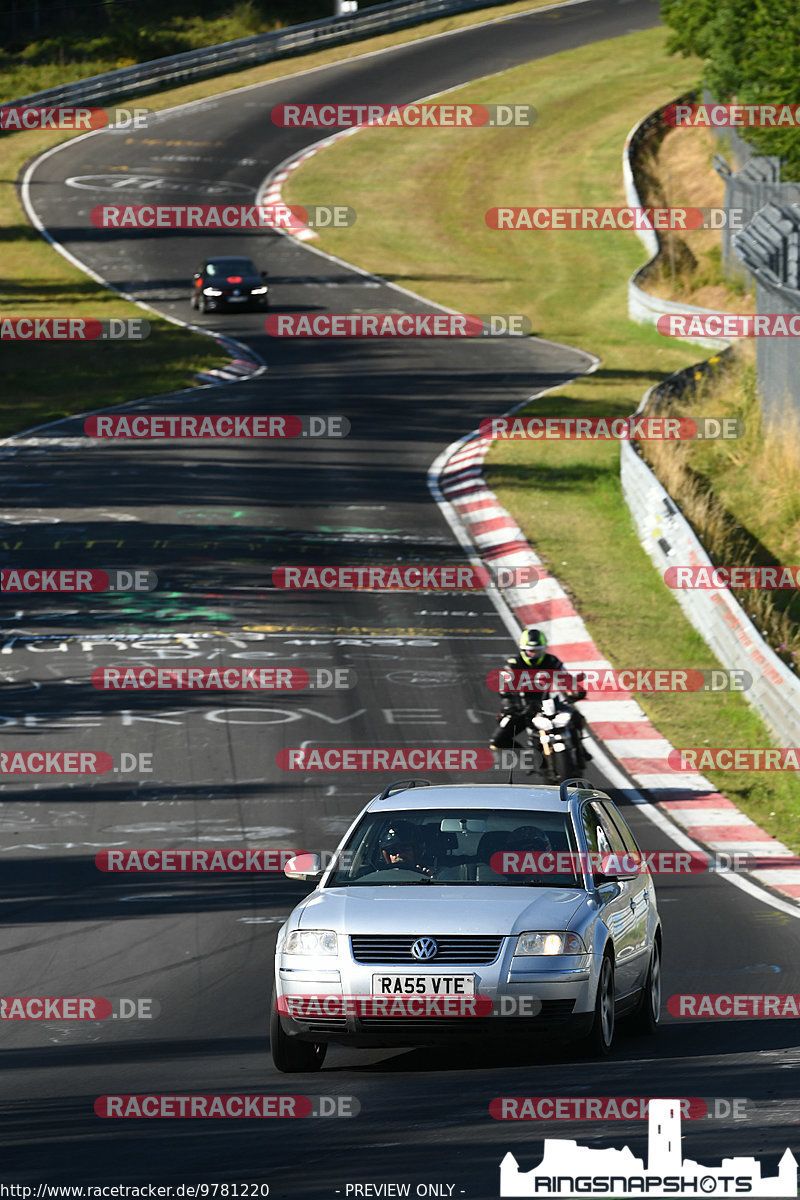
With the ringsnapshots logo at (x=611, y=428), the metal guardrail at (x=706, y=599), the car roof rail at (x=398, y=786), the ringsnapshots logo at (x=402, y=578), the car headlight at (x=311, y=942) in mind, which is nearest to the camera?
the car headlight at (x=311, y=942)

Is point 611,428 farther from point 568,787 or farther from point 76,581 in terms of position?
point 568,787

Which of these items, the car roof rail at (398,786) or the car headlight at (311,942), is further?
the car roof rail at (398,786)

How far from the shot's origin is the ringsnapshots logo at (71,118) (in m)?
75.0

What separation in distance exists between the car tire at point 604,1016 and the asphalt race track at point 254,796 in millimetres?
125

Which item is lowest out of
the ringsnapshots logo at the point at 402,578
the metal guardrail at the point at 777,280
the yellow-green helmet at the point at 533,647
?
the ringsnapshots logo at the point at 402,578

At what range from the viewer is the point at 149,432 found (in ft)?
113

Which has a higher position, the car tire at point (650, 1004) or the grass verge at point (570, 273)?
the car tire at point (650, 1004)

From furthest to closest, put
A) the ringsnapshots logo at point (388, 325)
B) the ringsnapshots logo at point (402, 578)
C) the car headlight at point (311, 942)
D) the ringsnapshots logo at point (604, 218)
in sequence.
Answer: the ringsnapshots logo at point (604, 218), the ringsnapshots logo at point (388, 325), the ringsnapshots logo at point (402, 578), the car headlight at point (311, 942)

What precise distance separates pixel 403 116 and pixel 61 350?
33460mm

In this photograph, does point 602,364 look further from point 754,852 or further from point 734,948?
point 734,948

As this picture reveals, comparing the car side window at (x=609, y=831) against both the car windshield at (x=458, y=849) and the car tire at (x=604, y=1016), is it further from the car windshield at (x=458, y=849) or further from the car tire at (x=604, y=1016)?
the car tire at (x=604, y=1016)

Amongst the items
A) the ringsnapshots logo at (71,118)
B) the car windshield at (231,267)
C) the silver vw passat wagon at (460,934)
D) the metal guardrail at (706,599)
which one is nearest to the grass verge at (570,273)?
the metal guardrail at (706,599)

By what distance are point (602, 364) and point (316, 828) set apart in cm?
2998

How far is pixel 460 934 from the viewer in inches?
344
